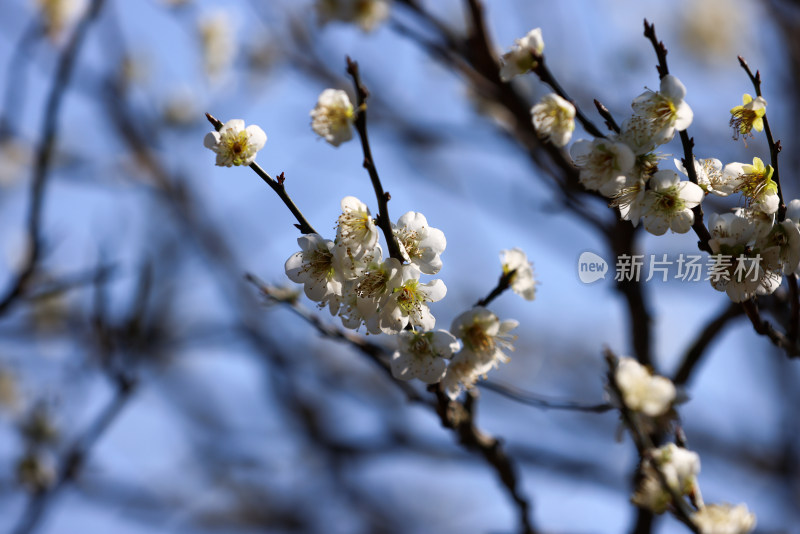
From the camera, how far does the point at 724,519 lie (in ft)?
4.92

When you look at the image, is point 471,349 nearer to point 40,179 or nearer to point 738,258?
point 738,258

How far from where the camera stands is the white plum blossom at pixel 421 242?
1514mm

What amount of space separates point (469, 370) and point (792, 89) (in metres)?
4.32

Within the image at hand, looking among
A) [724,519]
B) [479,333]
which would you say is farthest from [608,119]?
[724,519]

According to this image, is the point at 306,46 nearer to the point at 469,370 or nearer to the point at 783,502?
the point at 469,370

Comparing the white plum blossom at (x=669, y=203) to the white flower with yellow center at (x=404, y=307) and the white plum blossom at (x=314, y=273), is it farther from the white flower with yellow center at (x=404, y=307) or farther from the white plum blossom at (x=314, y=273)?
the white plum blossom at (x=314, y=273)

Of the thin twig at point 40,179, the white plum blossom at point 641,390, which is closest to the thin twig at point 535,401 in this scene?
the white plum blossom at point 641,390

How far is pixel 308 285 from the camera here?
153 centimetres

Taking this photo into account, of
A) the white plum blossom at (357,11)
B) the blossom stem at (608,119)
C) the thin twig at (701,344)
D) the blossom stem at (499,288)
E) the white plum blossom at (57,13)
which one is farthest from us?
the white plum blossom at (57,13)

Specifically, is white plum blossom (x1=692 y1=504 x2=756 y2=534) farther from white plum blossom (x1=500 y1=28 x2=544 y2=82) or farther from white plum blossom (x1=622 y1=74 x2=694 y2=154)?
white plum blossom (x1=500 y1=28 x2=544 y2=82)

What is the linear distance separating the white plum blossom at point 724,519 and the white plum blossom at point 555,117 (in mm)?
948

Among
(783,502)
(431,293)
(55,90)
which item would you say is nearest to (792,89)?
(783,502)

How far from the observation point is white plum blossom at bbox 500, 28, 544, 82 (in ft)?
5.33

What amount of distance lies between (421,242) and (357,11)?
217 centimetres
